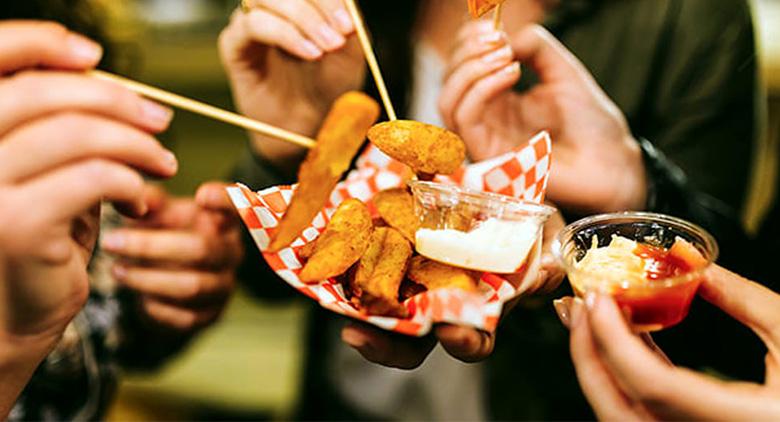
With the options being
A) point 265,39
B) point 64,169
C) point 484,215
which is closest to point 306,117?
point 265,39

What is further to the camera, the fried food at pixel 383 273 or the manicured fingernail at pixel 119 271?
the manicured fingernail at pixel 119 271

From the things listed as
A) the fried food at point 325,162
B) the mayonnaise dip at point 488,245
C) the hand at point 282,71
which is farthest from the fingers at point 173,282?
the mayonnaise dip at point 488,245

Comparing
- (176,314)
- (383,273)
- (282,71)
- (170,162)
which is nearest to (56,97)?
(170,162)

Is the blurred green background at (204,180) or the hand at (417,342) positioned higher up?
the hand at (417,342)

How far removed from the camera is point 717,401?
0.74 meters

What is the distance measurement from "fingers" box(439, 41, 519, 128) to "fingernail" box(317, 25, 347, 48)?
0.74 ft

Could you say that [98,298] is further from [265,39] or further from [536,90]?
[536,90]

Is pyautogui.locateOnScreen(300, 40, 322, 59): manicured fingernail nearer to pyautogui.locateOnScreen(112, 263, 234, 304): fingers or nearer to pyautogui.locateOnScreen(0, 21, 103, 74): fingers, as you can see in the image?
pyautogui.locateOnScreen(0, 21, 103, 74): fingers

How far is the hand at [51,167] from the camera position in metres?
0.80

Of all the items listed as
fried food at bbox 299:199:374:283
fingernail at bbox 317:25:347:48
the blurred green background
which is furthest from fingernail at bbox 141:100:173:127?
the blurred green background

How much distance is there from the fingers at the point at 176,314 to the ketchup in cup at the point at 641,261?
0.93 meters

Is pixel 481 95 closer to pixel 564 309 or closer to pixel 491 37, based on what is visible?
pixel 491 37

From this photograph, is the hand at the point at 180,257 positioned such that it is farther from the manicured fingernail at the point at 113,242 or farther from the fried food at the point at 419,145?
the fried food at the point at 419,145

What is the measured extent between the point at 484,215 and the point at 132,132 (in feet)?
1.64
